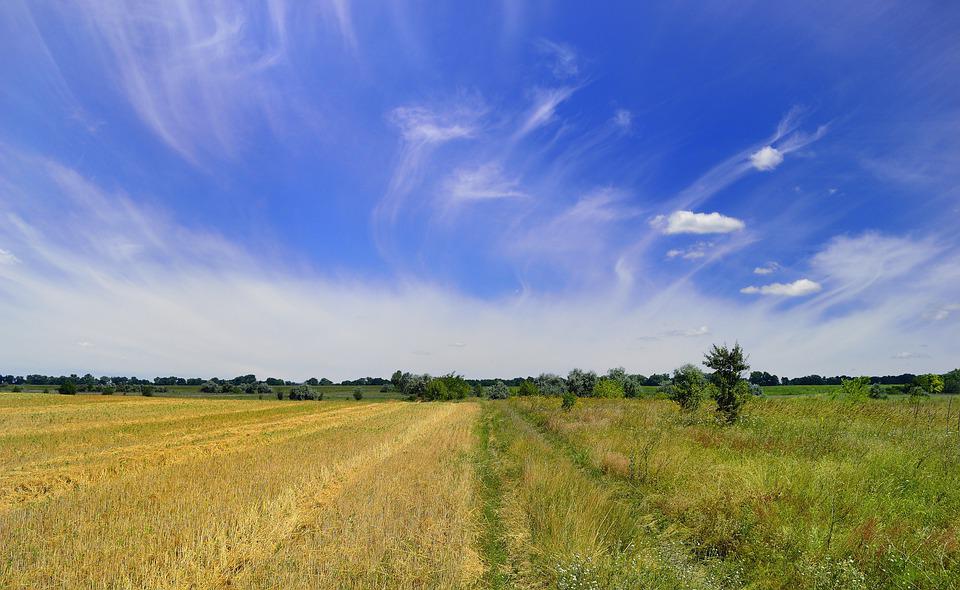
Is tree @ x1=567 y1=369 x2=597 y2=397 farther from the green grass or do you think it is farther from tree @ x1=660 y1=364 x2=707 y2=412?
the green grass

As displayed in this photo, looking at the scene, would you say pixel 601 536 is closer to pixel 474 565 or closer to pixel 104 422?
pixel 474 565

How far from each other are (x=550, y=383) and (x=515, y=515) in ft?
357

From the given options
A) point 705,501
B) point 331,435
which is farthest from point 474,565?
point 331,435

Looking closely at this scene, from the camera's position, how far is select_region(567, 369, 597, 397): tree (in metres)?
92.8

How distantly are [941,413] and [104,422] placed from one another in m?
45.1

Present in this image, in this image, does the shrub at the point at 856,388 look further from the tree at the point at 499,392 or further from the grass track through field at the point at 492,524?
the tree at the point at 499,392

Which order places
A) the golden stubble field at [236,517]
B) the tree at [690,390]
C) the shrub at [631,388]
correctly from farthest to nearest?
1. the shrub at [631,388]
2. the tree at [690,390]
3. the golden stubble field at [236,517]

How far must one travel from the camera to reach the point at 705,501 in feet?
30.8

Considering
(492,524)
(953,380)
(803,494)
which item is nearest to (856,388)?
(803,494)

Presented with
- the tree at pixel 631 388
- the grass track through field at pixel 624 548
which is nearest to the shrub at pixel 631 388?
the tree at pixel 631 388

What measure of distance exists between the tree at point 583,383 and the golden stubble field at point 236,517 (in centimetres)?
7885

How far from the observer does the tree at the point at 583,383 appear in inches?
3652

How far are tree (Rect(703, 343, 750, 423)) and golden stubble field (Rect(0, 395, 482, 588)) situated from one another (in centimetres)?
1190

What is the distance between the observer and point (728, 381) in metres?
20.2
